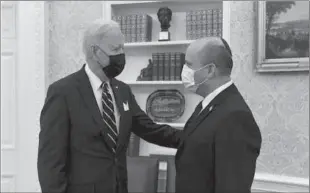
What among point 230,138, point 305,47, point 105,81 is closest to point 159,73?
point 305,47

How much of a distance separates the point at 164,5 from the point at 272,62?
3.52ft

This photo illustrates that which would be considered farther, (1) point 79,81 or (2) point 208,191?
(1) point 79,81

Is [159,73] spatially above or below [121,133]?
above

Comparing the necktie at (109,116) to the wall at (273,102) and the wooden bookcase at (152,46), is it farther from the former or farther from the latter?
the wall at (273,102)

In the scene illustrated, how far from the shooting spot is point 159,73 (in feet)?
10.9

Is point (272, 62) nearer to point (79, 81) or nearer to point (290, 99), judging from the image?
point (290, 99)

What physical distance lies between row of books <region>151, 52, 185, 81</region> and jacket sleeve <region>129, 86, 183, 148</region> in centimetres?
106

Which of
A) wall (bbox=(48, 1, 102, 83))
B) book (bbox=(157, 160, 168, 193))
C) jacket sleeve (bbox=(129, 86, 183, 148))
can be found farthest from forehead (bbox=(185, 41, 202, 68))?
wall (bbox=(48, 1, 102, 83))

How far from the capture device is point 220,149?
5.26ft

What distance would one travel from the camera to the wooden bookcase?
3369 mm

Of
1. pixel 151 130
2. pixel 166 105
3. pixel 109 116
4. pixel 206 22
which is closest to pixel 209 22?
pixel 206 22

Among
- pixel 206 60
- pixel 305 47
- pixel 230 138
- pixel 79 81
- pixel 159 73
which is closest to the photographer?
pixel 230 138

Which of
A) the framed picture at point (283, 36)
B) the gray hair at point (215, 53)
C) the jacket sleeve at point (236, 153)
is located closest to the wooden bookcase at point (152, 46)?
the framed picture at point (283, 36)

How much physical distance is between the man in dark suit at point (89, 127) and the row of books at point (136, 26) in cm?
139
